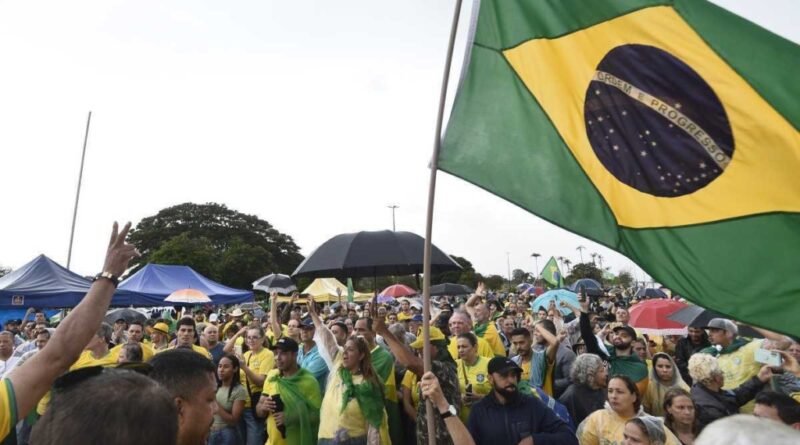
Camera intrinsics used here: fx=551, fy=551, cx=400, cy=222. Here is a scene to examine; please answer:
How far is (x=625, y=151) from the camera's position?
10.2 feet

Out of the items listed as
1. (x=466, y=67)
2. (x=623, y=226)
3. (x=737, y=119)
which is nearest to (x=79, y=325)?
(x=466, y=67)

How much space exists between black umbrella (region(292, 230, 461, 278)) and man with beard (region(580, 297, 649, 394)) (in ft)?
5.60

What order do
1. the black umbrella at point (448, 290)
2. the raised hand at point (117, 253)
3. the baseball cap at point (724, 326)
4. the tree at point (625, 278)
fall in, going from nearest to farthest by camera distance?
the raised hand at point (117, 253) → the baseball cap at point (724, 326) → the black umbrella at point (448, 290) → the tree at point (625, 278)

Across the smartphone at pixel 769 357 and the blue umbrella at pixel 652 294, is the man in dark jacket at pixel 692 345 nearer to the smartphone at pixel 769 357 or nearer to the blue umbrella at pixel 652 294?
the smartphone at pixel 769 357

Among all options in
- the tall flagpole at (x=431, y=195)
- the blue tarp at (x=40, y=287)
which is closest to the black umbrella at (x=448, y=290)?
the blue tarp at (x=40, y=287)

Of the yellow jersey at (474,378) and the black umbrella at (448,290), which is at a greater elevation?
the black umbrella at (448,290)

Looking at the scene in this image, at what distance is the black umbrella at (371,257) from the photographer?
570 cm

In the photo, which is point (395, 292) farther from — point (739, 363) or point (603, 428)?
point (603, 428)

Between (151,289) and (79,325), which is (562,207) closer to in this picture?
(79,325)

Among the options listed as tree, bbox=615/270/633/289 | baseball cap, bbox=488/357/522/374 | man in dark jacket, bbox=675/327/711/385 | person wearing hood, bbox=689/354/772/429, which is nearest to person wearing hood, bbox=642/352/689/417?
person wearing hood, bbox=689/354/772/429

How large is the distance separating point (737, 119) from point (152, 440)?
3.06 metres

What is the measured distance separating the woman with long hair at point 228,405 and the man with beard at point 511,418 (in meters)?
2.79

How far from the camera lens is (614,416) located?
463 centimetres

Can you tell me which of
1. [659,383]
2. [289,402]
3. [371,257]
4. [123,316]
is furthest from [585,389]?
[123,316]
